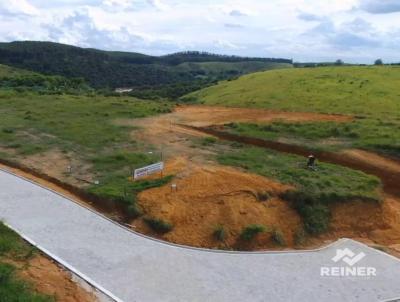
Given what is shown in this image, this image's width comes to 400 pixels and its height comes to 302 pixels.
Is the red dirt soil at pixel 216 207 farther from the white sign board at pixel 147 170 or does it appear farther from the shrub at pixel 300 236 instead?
the white sign board at pixel 147 170

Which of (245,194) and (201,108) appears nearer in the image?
(245,194)

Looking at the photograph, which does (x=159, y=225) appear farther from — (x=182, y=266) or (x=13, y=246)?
(x=13, y=246)

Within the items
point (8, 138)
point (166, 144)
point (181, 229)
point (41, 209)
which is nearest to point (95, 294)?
point (181, 229)

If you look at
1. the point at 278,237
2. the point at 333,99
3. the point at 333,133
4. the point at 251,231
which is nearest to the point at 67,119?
the point at 333,133

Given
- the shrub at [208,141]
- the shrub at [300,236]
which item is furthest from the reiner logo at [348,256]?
the shrub at [208,141]

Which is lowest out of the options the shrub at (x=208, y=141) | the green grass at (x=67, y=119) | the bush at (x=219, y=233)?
the green grass at (x=67, y=119)

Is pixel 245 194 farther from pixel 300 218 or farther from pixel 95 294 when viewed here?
pixel 95 294

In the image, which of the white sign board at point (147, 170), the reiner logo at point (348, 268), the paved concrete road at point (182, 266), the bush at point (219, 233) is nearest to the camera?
the paved concrete road at point (182, 266)
